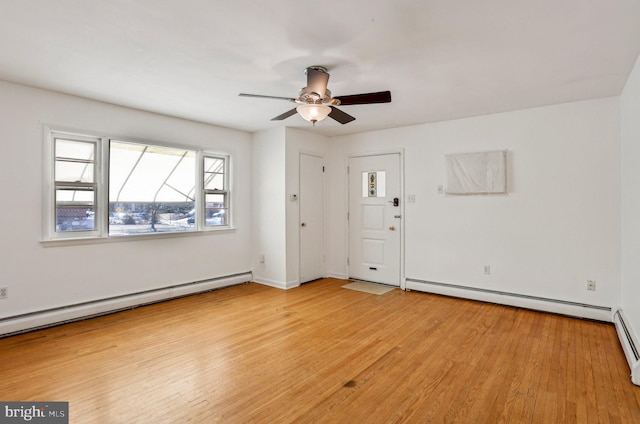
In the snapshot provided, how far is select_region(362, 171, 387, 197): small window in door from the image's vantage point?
211 inches

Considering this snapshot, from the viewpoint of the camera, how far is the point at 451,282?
468cm

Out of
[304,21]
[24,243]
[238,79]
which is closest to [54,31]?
[238,79]

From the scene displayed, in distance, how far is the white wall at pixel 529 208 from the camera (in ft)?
12.0

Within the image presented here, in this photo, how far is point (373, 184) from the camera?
5449 millimetres

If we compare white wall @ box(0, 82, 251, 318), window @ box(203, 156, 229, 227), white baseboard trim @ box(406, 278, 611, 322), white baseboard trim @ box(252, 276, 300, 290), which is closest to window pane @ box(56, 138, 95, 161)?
white wall @ box(0, 82, 251, 318)

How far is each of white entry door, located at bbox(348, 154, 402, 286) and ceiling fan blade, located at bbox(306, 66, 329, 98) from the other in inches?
102

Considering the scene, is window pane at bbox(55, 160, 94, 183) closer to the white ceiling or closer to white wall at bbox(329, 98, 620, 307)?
the white ceiling

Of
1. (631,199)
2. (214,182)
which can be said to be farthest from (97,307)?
(631,199)

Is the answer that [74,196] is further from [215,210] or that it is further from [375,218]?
[375,218]

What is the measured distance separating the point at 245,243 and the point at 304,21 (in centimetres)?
393

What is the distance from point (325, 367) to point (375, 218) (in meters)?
3.13

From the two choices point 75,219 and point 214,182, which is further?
point 214,182

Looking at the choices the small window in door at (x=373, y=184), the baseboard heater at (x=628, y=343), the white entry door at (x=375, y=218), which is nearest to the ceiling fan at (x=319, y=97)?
the white entry door at (x=375, y=218)

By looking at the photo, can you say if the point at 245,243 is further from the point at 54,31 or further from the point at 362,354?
the point at 54,31
